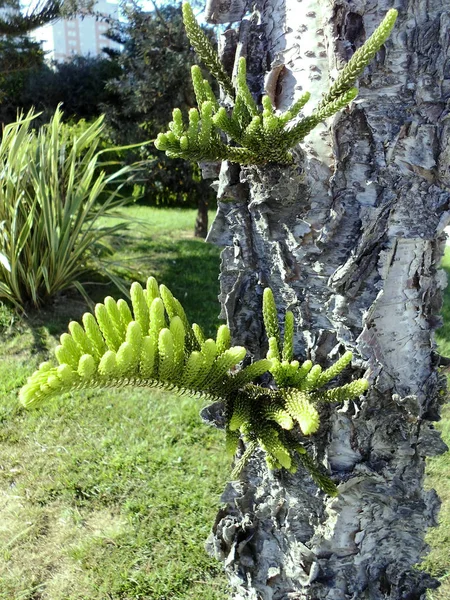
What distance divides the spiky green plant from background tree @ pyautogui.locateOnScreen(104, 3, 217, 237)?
6.50 m

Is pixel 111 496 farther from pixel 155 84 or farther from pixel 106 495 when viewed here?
pixel 155 84

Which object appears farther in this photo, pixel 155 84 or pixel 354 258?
pixel 155 84

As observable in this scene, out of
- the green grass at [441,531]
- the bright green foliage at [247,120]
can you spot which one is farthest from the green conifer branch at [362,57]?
the green grass at [441,531]

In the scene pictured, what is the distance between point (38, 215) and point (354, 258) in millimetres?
4610

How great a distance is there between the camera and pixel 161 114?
344 inches

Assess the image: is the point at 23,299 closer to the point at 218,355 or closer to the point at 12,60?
the point at 218,355

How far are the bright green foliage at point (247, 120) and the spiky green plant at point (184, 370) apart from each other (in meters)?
0.25

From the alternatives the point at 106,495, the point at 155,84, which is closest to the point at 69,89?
the point at 155,84

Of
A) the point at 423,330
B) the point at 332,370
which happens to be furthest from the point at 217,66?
the point at 423,330

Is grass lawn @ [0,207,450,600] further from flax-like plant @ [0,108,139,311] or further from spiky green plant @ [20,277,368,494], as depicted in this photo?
spiky green plant @ [20,277,368,494]

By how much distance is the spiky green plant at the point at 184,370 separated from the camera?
0.86 meters

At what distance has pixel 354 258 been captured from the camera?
1143 mm

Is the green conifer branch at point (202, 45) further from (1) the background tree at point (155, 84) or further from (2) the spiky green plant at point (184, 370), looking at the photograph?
(1) the background tree at point (155, 84)

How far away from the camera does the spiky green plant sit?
0.86 meters
